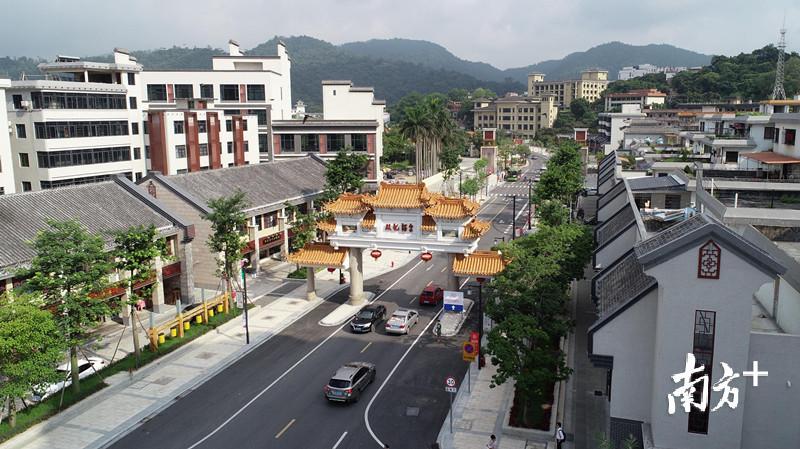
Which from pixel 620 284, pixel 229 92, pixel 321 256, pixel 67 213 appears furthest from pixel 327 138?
pixel 620 284

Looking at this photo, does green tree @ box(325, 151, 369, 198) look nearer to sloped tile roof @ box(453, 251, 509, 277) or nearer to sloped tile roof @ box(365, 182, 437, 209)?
sloped tile roof @ box(365, 182, 437, 209)

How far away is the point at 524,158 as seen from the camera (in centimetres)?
17462

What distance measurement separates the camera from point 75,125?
6800cm

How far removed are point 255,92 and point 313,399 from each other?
232ft

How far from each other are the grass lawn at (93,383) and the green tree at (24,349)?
62 centimetres

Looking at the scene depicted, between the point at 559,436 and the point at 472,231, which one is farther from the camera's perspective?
the point at 472,231

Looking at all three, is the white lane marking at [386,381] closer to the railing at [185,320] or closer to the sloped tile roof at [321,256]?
the sloped tile roof at [321,256]

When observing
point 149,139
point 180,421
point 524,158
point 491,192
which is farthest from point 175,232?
point 524,158

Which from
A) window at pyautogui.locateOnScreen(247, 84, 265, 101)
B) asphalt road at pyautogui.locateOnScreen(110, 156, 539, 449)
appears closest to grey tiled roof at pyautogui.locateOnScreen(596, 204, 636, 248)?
asphalt road at pyautogui.locateOnScreen(110, 156, 539, 449)

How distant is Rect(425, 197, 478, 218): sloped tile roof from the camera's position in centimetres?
4475

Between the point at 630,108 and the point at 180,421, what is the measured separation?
154 m

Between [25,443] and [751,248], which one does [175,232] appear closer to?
[25,443]

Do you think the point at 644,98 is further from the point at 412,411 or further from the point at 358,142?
the point at 412,411

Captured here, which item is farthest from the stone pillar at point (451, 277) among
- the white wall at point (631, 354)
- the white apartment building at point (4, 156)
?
the white apartment building at point (4, 156)
